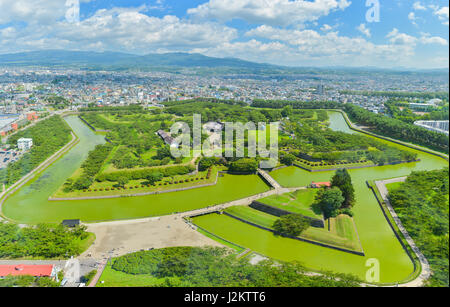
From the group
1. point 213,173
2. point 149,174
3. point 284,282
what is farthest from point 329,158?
point 284,282

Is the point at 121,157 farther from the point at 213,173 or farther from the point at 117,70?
the point at 117,70

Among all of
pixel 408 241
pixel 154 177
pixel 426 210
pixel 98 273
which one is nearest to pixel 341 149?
pixel 426 210

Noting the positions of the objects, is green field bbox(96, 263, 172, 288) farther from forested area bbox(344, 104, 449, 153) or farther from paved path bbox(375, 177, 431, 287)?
forested area bbox(344, 104, 449, 153)

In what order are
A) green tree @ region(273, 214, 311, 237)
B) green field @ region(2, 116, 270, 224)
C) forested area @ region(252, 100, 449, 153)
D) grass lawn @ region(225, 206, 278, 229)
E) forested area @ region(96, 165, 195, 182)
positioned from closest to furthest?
green tree @ region(273, 214, 311, 237), grass lawn @ region(225, 206, 278, 229), green field @ region(2, 116, 270, 224), forested area @ region(96, 165, 195, 182), forested area @ region(252, 100, 449, 153)

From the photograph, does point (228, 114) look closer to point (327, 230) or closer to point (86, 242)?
point (327, 230)

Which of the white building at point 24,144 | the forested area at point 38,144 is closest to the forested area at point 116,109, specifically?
the forested area at point 38,144

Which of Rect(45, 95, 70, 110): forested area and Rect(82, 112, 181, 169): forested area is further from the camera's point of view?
Rect(45, 95, 70, 110): forested area

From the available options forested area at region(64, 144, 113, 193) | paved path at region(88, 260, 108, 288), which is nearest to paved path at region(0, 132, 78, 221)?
forested area at region(64, 144, 113, 193)
